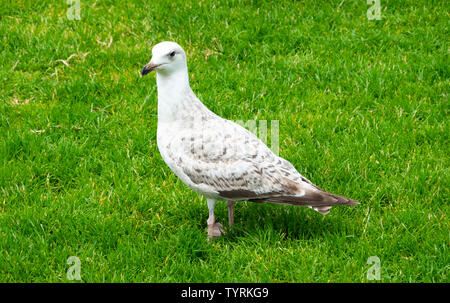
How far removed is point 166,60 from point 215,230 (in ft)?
5.48

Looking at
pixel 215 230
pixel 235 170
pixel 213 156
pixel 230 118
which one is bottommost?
pixel 215 230

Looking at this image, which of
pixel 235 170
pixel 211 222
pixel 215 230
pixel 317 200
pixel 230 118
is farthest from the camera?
pixel 230 118

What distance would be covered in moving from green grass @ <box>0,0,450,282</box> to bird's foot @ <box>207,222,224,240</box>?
97 millimetres

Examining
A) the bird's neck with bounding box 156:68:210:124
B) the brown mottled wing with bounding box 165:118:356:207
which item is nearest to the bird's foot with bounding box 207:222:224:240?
Result: the brown mottled wing with bounding box 165:118:356:207

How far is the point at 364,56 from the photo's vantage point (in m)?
8.08

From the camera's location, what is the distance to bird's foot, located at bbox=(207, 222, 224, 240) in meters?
5.44

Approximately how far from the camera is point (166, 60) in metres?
5.18

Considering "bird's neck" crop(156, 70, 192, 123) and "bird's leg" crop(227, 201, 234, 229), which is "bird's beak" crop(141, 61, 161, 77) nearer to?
"bird's neck" crop(156, 70, 192, 123)

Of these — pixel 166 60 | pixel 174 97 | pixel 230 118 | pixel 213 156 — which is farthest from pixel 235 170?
pixel 230 118

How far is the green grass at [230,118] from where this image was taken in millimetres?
5117

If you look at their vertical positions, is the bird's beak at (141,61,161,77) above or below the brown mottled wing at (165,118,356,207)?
above

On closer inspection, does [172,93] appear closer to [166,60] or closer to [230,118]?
[166,60]

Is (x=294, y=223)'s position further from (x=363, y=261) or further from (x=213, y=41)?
(x=213, y=41)

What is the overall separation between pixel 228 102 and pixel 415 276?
10.9 ft
